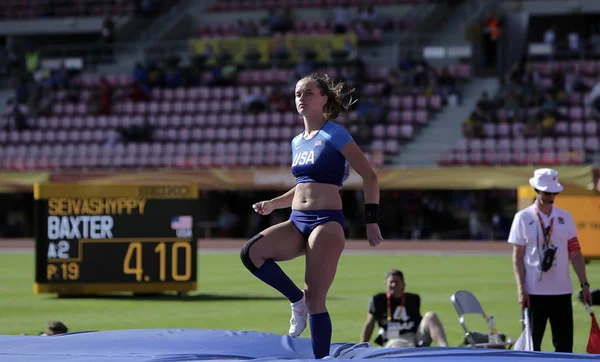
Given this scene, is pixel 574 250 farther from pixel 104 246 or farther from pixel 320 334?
pixel 104 246

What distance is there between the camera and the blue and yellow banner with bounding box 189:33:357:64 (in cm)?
3816

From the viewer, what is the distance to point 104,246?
16188 millimetres

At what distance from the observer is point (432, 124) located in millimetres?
34562

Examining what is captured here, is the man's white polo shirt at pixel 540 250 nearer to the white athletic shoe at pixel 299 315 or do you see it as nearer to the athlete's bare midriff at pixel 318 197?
the athlete's bare midriff at pixel 318 197

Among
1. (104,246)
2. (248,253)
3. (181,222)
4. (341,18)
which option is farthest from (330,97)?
(341,18)

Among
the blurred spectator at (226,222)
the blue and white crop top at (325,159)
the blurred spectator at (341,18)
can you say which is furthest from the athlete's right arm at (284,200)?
the blurred spectator at (341,18)

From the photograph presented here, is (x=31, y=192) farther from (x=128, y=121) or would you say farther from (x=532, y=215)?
(x=532, y=215)

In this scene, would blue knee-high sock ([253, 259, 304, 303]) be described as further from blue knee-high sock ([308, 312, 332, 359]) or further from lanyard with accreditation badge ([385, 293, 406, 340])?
lanyard with accreditation badge ([385, 293, 406, 340])

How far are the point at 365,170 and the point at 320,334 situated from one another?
3.55ft

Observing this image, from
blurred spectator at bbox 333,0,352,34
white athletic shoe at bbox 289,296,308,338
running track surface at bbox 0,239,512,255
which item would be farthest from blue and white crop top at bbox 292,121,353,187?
blurred spectator at bbox 333,0,352,34

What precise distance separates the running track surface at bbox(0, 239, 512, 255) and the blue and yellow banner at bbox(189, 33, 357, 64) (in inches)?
328

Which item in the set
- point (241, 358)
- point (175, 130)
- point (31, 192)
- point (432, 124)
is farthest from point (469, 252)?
point (241, 358)

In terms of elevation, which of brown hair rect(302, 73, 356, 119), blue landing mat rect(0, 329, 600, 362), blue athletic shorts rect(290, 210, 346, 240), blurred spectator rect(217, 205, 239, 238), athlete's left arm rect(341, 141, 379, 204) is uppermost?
brown hair rect(302, 73, 356, 119)

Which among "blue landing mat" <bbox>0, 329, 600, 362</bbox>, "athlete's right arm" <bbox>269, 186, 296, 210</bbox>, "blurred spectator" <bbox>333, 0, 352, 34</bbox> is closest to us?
"blue landing mat" <bbox>0, 329, 600, 362</bbox>
